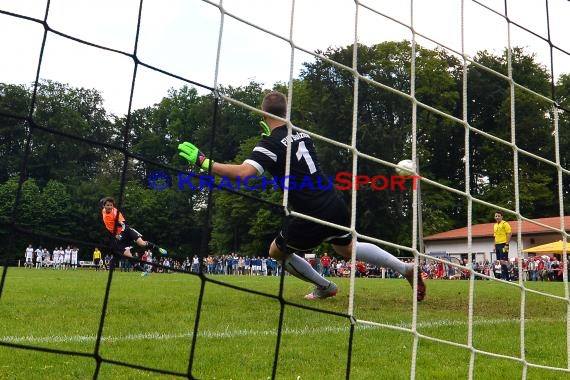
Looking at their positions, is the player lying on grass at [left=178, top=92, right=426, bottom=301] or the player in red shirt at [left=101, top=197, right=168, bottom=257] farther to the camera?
the player in red shirt at [left=101, top=197, right=168, bottom=257]

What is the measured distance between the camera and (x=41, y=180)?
10.4m

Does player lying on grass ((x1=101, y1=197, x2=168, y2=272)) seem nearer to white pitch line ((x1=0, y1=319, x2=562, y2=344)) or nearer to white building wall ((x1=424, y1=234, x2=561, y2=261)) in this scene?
white pitch line ((x1=0, y1=319, x2=562, y2=344))

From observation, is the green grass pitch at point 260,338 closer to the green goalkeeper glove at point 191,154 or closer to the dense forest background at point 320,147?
the green goalkeeper glove at point 191,154

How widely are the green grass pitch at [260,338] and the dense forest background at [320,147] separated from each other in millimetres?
1987

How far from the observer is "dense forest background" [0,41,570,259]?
35.3ft

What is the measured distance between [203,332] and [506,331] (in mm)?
2719

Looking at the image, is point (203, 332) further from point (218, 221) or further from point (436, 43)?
point (218, 221)

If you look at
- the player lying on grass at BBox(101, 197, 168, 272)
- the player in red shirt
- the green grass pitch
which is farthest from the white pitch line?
the player in red shirt

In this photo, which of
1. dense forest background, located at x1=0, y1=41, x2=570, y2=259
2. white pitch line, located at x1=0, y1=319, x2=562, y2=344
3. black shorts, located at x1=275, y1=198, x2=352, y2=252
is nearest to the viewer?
black shorts, located at x1=275, y1=198, x2=352, y2=252

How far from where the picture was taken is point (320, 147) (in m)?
17.6

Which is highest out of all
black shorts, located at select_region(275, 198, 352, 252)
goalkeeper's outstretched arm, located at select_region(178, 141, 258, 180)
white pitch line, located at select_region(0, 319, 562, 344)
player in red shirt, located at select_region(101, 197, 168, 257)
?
player in red shirt, located at select_region(101, 197, 168, 257)

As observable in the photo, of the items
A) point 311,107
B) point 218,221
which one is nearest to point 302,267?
point 311,107

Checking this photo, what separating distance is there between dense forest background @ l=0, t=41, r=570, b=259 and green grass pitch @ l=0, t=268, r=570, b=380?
199 cm

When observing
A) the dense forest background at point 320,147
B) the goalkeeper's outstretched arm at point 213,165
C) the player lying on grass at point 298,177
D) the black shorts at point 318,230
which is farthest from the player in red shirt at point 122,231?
the goalkeeper's outstretched arm at point 213,165
